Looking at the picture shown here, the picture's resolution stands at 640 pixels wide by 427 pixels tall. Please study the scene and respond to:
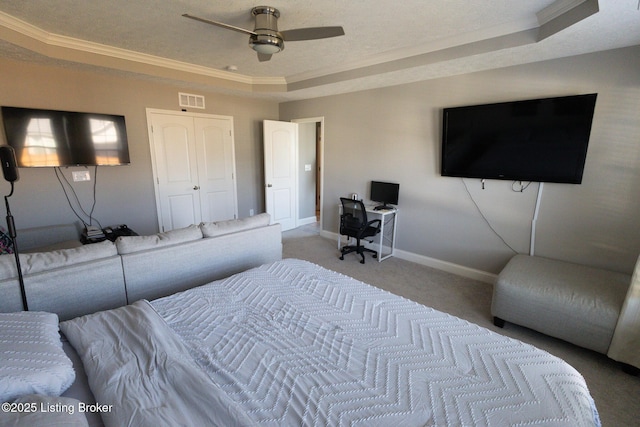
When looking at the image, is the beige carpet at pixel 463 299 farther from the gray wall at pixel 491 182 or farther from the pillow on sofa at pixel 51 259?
the pillow on sofa at pixel 51 259

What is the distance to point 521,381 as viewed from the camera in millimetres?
1204

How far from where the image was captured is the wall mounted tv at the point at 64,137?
3.12 m

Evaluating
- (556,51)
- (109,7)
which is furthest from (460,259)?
(109,7)

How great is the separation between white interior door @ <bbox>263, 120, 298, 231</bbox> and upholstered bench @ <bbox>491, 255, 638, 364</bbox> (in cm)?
383

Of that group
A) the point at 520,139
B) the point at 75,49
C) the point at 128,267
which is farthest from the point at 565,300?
the point at 75,49

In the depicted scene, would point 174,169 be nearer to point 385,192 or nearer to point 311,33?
point 311,33

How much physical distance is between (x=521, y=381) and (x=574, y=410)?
6.7 inches

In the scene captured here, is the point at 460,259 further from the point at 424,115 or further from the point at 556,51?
the point at 556,51

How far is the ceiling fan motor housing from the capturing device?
235 cm

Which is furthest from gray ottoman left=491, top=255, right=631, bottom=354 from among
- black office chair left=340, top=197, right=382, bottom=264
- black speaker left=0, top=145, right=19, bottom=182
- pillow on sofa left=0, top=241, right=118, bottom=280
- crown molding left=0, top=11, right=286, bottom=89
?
crown molding left=0, top=11, right=286, bottom=89

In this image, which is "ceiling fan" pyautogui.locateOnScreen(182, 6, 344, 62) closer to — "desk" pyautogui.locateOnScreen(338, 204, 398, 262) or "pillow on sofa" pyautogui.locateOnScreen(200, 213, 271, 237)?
"pillow on sofa" pyautogui.locateOnScreen(200, 213, 271, 237)

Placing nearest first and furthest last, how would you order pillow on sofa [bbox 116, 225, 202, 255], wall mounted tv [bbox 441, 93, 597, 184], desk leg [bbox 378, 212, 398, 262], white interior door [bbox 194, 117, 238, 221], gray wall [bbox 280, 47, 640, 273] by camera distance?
1. pillow on sofa [bbox 116, 225, 202, 255]
2. gray wall [bbox 280, 47, 640, 273]
3. wall mounted tv [bbox 441, 93, 597, 184]
4. desk leg [bbox 378, 212, 398, 262]
5. white interior door [bbox 194, 117, 238, 221]

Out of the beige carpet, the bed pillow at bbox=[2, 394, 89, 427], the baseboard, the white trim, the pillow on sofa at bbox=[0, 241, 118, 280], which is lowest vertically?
the beige carpet

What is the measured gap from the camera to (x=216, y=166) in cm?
490
